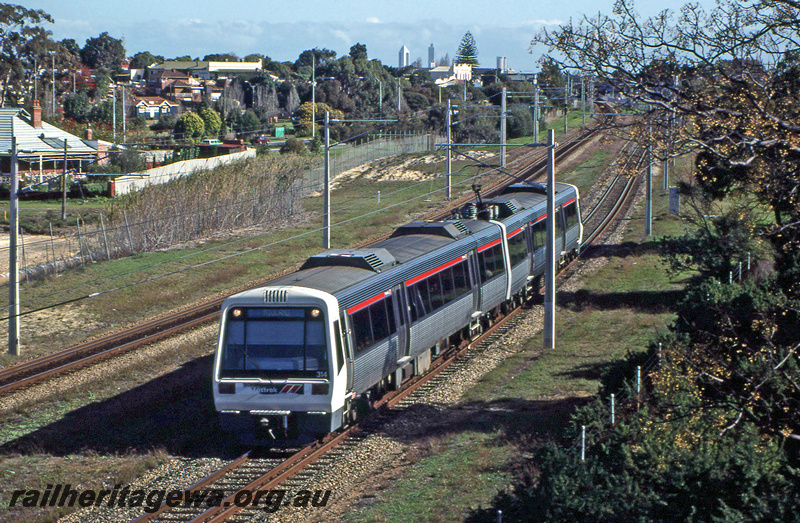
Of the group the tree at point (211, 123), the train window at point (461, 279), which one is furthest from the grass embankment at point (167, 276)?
the tree at point (211, 123)

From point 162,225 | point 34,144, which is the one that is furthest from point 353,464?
point 34,144

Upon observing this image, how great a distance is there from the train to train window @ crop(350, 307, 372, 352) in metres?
0.02

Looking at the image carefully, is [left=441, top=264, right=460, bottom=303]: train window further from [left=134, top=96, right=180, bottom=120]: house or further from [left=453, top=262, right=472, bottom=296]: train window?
[left=134, top=96, right=180, bottom=120]: house

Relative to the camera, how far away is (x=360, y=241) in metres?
38.5

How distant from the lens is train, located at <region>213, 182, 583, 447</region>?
13.6 meters

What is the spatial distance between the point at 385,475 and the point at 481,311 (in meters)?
9.21

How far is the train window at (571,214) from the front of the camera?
30494 mm

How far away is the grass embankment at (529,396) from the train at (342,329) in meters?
1.57

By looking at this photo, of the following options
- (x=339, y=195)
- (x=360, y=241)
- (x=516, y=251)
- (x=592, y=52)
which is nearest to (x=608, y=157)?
(x=339, y=195)

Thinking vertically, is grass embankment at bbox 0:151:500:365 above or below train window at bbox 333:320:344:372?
below

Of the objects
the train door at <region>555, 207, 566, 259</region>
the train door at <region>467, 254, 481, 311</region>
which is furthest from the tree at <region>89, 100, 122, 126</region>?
the train door at <region>467, 254, 481, 311</region>

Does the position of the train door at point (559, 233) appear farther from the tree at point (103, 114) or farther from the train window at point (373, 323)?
the tree at point (103, 114)

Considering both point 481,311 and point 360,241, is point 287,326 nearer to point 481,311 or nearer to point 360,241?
point 481,311

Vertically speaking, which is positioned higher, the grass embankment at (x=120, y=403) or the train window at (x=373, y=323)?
the train window at (x=373, y=323)
